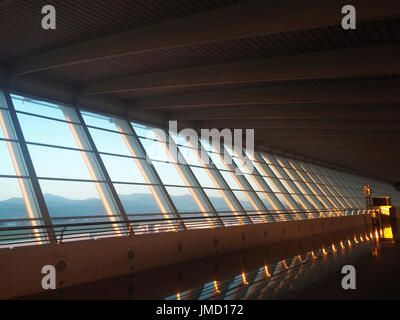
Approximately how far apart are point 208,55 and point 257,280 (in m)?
6.94

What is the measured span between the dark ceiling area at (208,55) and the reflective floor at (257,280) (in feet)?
18.4

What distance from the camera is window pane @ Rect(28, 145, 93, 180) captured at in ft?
43.2

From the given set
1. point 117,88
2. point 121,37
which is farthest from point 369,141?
point 121,37

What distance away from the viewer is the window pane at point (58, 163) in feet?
43.2

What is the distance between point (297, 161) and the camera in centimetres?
3666

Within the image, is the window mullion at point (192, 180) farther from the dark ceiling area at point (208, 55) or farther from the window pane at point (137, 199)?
the window pane at point (137, 199)

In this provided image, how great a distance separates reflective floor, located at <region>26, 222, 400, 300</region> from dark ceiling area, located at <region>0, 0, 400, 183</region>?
5.61m

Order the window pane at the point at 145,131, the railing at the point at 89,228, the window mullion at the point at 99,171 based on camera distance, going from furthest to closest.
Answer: the window pane at the point at 145,131, the window mullion at the point at 99,171, the railing at the point at 89,228

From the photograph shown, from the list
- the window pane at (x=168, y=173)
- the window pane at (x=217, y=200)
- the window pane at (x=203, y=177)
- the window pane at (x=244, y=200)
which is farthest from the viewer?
the window pane at (x=244, y=200)

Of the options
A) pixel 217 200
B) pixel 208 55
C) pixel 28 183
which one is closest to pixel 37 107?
pixel 28 183

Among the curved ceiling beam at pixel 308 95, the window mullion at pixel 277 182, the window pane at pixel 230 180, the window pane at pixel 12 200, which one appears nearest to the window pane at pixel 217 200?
the window pane at pixel 230 180
